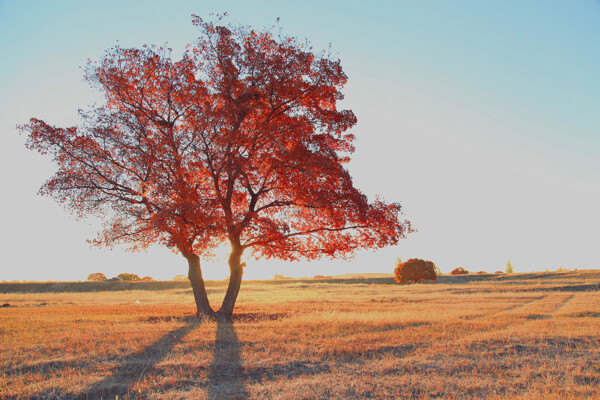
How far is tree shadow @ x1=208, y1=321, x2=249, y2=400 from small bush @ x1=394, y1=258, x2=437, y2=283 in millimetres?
41751

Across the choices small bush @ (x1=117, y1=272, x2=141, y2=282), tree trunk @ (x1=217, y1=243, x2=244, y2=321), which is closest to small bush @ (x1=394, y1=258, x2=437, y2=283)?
small bush @ (x1=117, y1=272, x2=141, y2=282)

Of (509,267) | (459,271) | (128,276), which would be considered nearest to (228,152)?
(128,276)

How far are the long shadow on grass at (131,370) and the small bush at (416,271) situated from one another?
41.9 metres

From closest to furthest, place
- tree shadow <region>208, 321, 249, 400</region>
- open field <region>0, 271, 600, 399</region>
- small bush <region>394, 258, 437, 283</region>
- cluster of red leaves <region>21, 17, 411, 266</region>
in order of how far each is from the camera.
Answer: tree shadow <region>208, 321, 249, 400</region>, open field <region>0, 271, 600, 399</region>, cluster of red leaves <region>21, 17, 411, 266</region>, small bush <region>394, 258, 437, 283</region>

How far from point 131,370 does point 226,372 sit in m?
2.02

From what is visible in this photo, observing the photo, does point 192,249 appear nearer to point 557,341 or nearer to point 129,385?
point 129,385

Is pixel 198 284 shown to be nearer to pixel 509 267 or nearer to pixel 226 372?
pixel 226 372

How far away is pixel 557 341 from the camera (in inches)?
440

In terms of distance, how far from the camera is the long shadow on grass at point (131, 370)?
7.52 m

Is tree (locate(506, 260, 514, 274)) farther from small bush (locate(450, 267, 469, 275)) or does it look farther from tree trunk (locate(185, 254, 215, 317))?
tree trunk (locate(185, 254, 215, 317))

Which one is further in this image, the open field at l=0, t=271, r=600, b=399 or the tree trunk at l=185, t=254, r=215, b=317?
the tree trunk at l=185, t=254, r=215, b=317

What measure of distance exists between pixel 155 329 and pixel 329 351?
6.95m

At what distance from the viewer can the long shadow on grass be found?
7520 millimetres

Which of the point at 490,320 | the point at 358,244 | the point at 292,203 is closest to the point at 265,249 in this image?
the point at 292,203
